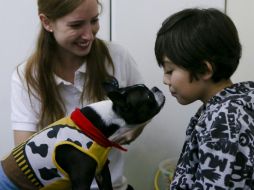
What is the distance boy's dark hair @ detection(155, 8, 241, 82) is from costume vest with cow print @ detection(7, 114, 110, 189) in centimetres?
32

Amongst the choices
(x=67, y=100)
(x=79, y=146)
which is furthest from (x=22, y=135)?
(x=79, y=146)

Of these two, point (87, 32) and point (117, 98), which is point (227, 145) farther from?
point (87, 32)

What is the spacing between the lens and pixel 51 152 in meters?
1.01

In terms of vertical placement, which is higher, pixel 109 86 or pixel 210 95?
pixel 210 95

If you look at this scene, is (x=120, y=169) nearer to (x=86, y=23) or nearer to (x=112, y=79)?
(x=112, y=79)

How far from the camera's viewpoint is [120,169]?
130 cm

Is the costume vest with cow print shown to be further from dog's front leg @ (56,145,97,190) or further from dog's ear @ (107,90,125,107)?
dog's ear @ (107,90,125,107)

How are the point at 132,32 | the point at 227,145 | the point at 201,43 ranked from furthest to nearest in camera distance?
1. the point at 132,32
2. the point at 201,43
3. the point at 227,145

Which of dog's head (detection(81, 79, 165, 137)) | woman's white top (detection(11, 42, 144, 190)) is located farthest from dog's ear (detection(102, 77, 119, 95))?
woman's white top (detection(11, 42, 144, 190))

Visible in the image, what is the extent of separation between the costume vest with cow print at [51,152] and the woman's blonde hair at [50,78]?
19 centimetres

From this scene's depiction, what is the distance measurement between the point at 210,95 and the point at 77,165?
39cm

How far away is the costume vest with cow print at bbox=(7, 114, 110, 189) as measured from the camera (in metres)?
1.00

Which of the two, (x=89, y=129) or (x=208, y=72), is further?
(x=89, y=129)

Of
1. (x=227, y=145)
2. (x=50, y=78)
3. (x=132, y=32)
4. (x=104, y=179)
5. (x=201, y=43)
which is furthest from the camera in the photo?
(x=132, y=32)
